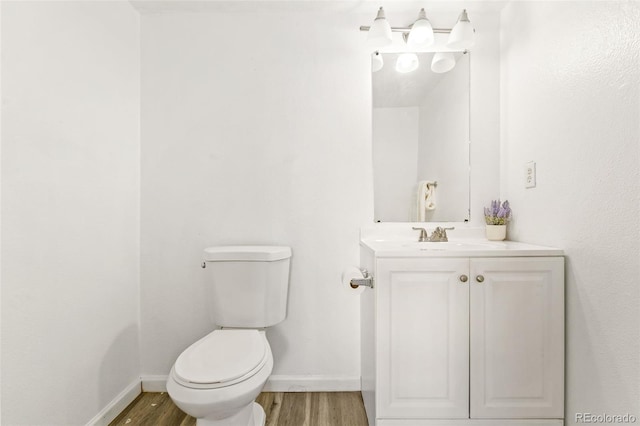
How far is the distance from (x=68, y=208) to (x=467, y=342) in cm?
166

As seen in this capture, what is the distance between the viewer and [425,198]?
170 centimetres

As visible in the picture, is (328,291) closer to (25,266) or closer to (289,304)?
(289,304)

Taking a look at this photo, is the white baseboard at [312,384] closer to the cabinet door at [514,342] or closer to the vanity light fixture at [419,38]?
the cabinet door at [514,342]

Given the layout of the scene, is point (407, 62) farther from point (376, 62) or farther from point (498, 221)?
point (498, 221)

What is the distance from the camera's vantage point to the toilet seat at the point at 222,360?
41.8 inches

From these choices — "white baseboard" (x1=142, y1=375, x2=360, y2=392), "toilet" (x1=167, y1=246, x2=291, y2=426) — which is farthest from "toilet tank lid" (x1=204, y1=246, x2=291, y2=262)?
"white baseboard" (x1=142, y1=375, x2=360, y2=392)

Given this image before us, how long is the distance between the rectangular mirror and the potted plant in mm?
130

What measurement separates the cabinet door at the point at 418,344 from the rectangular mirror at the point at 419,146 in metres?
0.57

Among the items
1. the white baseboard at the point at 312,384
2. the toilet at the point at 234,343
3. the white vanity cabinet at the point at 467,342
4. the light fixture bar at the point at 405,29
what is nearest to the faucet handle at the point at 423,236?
the white vanity cabinet at the point at 467,342

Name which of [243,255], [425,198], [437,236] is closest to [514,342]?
[437,236]

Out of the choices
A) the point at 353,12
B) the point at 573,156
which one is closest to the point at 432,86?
the point at 353,12

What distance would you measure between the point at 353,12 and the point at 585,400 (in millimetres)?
2033

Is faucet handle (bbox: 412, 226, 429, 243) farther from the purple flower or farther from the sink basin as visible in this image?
the purple flower

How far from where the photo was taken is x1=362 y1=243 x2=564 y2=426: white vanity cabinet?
1.18 m
